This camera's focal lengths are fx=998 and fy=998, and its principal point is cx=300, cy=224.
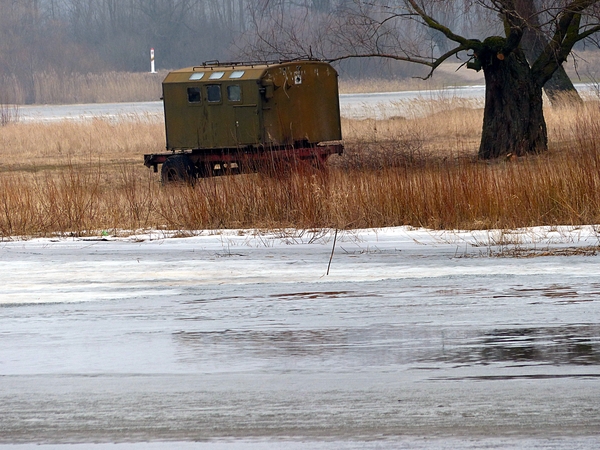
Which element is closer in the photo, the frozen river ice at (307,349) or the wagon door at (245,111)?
the frozen river ice at (307,349)

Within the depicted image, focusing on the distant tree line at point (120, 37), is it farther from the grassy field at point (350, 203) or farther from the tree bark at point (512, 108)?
the grassy field at point (350, 203)

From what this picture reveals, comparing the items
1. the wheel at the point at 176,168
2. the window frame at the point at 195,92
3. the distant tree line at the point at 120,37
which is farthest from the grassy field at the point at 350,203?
the distant tree line at the point at 120,37

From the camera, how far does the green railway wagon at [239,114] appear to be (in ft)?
57.0

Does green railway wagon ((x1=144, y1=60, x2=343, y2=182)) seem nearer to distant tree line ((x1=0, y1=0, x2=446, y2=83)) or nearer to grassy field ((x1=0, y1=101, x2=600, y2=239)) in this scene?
grassy field ((x1=0, y1=101, x2=600, y2=239))

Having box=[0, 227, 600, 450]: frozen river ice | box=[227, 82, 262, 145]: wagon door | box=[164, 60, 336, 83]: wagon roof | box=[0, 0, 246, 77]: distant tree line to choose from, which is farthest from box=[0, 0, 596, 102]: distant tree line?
box=[0, 227, 600, 450]: frozen river ice

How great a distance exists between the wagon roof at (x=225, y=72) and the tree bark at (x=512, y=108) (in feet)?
11.0

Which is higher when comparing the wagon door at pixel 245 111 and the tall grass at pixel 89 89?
the tall grass at pixel 89 89

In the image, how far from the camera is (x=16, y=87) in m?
68.4

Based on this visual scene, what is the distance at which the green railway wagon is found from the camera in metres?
17.4

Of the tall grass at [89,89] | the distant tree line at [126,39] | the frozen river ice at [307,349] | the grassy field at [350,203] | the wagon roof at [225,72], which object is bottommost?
the frozen river ice at [307,349]

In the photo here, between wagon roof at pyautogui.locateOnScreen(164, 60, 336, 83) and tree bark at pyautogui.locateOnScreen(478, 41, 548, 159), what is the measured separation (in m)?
3.37

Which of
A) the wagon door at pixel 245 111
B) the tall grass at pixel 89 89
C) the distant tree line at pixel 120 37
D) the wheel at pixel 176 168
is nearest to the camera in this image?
the wagon door at pixel 245 111

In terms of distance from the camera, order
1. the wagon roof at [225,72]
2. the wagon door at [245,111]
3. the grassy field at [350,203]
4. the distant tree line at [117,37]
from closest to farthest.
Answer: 1. the grassy field at [350,203]
2. the wagon door at [245,111]
3. the wagon roof at [225,72]
4. the distant tree line at [117,37]

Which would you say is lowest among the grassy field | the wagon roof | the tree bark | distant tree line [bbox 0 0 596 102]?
the grassy field
